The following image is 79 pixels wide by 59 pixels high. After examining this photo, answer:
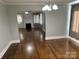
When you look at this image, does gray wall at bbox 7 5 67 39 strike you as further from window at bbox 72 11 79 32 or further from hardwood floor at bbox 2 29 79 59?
hardwood floor at bbox 2 29 79 59

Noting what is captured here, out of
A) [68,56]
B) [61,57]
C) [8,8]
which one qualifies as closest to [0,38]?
[8,8]

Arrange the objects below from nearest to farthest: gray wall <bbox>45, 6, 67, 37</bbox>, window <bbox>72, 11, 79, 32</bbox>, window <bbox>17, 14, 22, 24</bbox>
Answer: window <bbox>72, 11, 79, 32</bbox>, gray wall <bbox>45, 6, 67, 37</bbox>, window <bbox>17, 14, 22, 24</bbox>

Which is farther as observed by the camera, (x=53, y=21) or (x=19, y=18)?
(x=19, y=18)

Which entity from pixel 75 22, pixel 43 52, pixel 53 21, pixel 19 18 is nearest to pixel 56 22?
pixel 53 21

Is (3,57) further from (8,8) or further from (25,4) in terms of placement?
(25,4)

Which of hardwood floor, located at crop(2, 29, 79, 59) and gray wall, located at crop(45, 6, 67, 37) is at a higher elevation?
gray wall, located at crop(45, 6, 67, 37)

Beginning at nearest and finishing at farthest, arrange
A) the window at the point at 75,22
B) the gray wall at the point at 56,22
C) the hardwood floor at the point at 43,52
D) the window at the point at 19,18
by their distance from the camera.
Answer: the hardwood floor at the point at 43,52 < the window at the point at 75,22 < the gray wall at the point at 56,22 < the window at the point at 19,18

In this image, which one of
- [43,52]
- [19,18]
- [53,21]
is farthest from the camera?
[19,18]

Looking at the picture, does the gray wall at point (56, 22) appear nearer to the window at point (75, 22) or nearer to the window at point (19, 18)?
the window at point (75, 22)

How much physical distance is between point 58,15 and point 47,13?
0.81m

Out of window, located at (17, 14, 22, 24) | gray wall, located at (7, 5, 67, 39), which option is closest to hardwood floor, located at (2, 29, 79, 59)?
gray wall, located at (7, 5, 67, 39)

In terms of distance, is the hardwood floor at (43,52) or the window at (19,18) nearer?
the hardwood floor at (43,52)

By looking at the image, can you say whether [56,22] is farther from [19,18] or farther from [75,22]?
[19,18]

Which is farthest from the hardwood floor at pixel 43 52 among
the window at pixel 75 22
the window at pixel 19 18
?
the window at pixel 19 18
